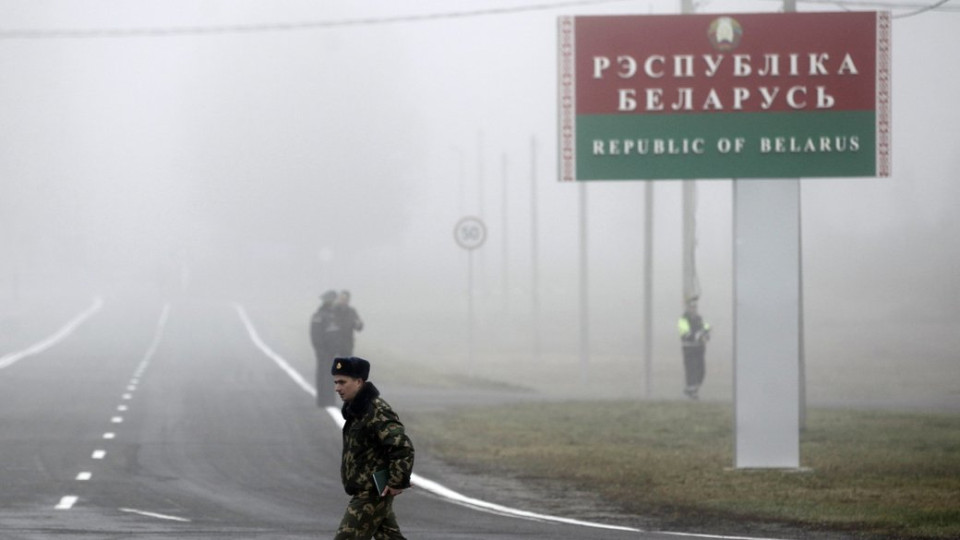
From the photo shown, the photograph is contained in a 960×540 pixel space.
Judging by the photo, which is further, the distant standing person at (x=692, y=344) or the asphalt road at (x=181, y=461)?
the distant standing person at (x=692, y=344)

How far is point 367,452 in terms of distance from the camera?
10.6 m

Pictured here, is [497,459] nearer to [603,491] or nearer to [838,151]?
[603,491]

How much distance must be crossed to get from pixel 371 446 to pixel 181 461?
1212 cm

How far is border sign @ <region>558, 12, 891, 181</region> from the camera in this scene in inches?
780

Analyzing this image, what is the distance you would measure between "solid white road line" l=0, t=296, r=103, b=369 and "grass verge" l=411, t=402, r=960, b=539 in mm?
19076

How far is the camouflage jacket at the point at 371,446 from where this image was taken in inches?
413

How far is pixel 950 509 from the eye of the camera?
16688 mm

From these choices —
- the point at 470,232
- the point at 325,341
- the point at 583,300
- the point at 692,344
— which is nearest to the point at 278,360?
the point at 583,300

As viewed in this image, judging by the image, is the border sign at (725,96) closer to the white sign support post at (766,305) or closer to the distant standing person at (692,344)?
the white sign support post at (766,305)

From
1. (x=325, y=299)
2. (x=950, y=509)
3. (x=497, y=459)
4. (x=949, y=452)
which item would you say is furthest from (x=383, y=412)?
(x=325, y=299)

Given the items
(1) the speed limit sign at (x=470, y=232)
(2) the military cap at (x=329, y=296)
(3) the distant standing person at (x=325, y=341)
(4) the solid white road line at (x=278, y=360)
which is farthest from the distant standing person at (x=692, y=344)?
(2) the military cap at (x=329, y=296)

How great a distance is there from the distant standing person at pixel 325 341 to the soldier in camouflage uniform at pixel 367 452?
18850 millimetres

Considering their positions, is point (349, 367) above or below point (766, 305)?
below

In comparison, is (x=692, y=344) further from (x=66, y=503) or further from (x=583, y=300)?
(x=66, y=503)
